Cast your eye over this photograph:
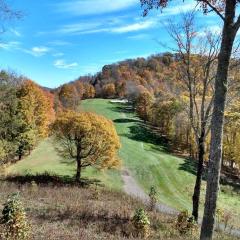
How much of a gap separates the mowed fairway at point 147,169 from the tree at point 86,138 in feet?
11.0

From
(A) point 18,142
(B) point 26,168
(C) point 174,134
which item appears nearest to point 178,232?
(B) point 26,168

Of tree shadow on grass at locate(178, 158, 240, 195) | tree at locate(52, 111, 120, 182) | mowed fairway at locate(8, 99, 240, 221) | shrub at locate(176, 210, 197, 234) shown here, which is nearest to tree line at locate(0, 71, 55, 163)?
mowed fairway at locate(8, 99, 240, 221)

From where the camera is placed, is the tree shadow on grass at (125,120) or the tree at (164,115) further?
the tree shadow on grass at (125,120)

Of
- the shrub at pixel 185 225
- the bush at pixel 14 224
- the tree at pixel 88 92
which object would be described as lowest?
the shrub at pixel 185 225

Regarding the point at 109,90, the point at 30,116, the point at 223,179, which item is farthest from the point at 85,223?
the point at 109,90

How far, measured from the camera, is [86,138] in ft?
152

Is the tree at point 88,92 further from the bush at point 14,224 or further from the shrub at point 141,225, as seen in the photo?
the bush at point 14,224

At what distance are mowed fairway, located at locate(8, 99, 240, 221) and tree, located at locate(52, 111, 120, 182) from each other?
337 cm

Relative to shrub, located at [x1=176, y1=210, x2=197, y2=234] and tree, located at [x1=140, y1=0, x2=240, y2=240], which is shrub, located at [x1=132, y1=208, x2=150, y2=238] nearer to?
shrub, located at [x1=176, y1=210, x2=197, y2=234]

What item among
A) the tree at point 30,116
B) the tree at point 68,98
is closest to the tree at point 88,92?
the tree at point 68,98

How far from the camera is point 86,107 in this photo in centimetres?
13688

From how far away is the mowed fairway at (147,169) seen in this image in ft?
174

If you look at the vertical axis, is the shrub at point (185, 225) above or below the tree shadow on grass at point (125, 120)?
above

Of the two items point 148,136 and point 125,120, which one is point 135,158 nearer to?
point 148,136
